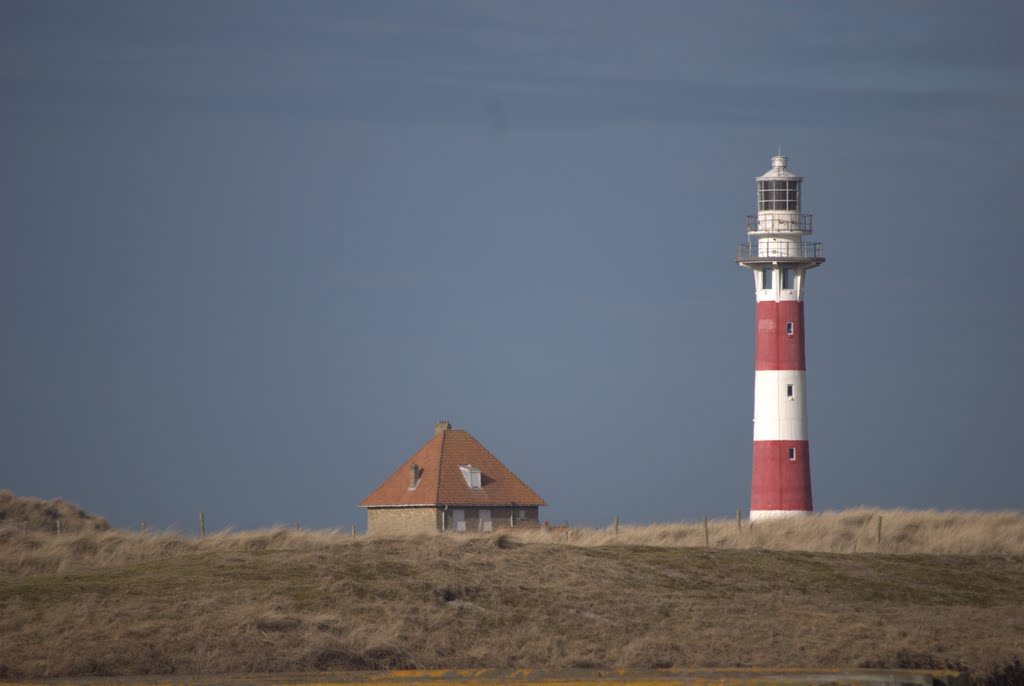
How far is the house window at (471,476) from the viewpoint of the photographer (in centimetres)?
5262

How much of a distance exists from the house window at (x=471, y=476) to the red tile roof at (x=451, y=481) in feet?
0.40

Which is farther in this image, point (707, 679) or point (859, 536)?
point (859, 536)

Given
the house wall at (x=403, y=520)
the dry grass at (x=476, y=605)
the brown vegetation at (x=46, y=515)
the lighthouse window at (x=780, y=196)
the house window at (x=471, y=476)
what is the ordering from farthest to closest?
the house window at (x=471, y=476) → the house wall at (x=403, y=520) → the lighthouse window at (x=780, y=196) → the brown vegetation at (x=46, y=515) → the dry grass at (x=476, y=605)

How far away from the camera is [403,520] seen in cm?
5169

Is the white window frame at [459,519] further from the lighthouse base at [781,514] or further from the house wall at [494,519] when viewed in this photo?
the lighthouse base at [781,514]

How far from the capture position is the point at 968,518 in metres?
42.8

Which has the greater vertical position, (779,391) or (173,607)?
(779,391)

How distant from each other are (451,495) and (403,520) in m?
1.79

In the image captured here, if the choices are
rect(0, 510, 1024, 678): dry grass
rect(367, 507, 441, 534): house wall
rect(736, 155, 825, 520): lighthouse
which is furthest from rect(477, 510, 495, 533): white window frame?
rect(0, 510, 1024, 678): dry grass

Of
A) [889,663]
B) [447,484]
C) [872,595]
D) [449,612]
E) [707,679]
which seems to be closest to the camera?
[707,679]

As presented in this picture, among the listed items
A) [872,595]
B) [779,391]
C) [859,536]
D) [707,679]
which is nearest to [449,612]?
[707,679]

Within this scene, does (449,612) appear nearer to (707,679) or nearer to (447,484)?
(707,679)

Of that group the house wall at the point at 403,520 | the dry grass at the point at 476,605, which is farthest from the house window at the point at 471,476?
the dry grass at the point at 476,605

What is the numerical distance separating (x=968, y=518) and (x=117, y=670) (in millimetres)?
29202
